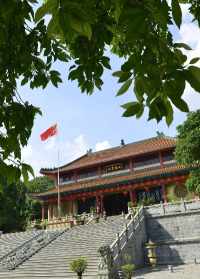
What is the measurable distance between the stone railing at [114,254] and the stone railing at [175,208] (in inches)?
77.5

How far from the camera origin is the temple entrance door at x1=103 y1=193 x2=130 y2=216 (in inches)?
1205

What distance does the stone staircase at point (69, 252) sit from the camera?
17.0 m

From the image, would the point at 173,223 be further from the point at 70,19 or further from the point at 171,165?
the point at 70,19

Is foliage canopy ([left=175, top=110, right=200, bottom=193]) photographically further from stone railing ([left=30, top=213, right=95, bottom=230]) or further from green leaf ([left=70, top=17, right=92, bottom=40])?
green leaf ([left=70, top=17, right=92, bottom=40])

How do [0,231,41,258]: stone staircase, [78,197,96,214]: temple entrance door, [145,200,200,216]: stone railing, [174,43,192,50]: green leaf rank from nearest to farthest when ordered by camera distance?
[174,43,192,50]: green leaf
[145,200,200,216]: stone railing
[0,231,41,258]: stone staircase
[78,197,96,214]: temple entrance door

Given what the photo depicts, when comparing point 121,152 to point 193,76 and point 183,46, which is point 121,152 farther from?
point 193,76

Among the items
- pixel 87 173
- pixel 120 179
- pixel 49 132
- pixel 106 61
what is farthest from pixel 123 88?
pixel 87 173

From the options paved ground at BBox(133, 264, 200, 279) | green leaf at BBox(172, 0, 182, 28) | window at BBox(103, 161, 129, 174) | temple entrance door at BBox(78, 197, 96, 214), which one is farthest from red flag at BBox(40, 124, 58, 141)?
green leaf at BBox(172, 0, 182, 28)

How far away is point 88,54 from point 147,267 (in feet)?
54.2

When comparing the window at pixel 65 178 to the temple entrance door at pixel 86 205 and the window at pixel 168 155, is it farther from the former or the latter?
the window at pixel 168 155

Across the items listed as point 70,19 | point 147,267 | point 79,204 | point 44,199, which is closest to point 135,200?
point 79,204

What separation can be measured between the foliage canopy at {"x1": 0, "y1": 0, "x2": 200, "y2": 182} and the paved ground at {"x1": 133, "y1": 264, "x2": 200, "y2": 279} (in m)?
12.5

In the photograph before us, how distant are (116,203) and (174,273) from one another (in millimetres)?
15606

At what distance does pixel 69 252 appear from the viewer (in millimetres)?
19297
